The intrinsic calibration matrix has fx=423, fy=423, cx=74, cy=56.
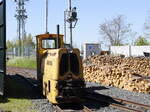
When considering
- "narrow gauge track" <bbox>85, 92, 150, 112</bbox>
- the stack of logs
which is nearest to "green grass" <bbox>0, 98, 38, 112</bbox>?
"narrow gauge track" <bbox>85, 92, 150, 112</bbox>

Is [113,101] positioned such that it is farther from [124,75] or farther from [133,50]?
[133,50]

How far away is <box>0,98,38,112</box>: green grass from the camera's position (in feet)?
53.1

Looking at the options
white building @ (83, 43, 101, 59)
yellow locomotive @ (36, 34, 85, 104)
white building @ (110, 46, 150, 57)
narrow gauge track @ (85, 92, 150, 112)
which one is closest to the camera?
narrow gauge track @ (85, 92, 150, 112)

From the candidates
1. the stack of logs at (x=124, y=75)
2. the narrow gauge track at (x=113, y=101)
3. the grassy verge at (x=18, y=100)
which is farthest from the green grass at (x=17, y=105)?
the stack of logs at (x=124, y=75)

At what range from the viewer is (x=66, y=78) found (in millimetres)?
16562

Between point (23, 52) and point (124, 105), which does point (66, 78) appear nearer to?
point (124, 105)

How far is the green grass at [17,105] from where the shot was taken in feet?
53.1

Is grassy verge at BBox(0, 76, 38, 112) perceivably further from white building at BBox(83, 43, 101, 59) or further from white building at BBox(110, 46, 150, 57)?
white building at BBox(110, 46, 150, 57)

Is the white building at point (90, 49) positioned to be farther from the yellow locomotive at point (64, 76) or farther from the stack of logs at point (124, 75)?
the yellow locomotive at point (64, 76)

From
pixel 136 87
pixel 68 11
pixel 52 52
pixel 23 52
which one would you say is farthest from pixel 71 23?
Answer: pixel 23 52

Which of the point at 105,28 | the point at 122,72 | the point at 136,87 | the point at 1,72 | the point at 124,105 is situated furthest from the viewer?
the point at 105,28

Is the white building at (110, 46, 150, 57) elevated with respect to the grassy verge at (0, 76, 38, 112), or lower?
elevated

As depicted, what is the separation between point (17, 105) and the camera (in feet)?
56.4

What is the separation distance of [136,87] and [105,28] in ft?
320
